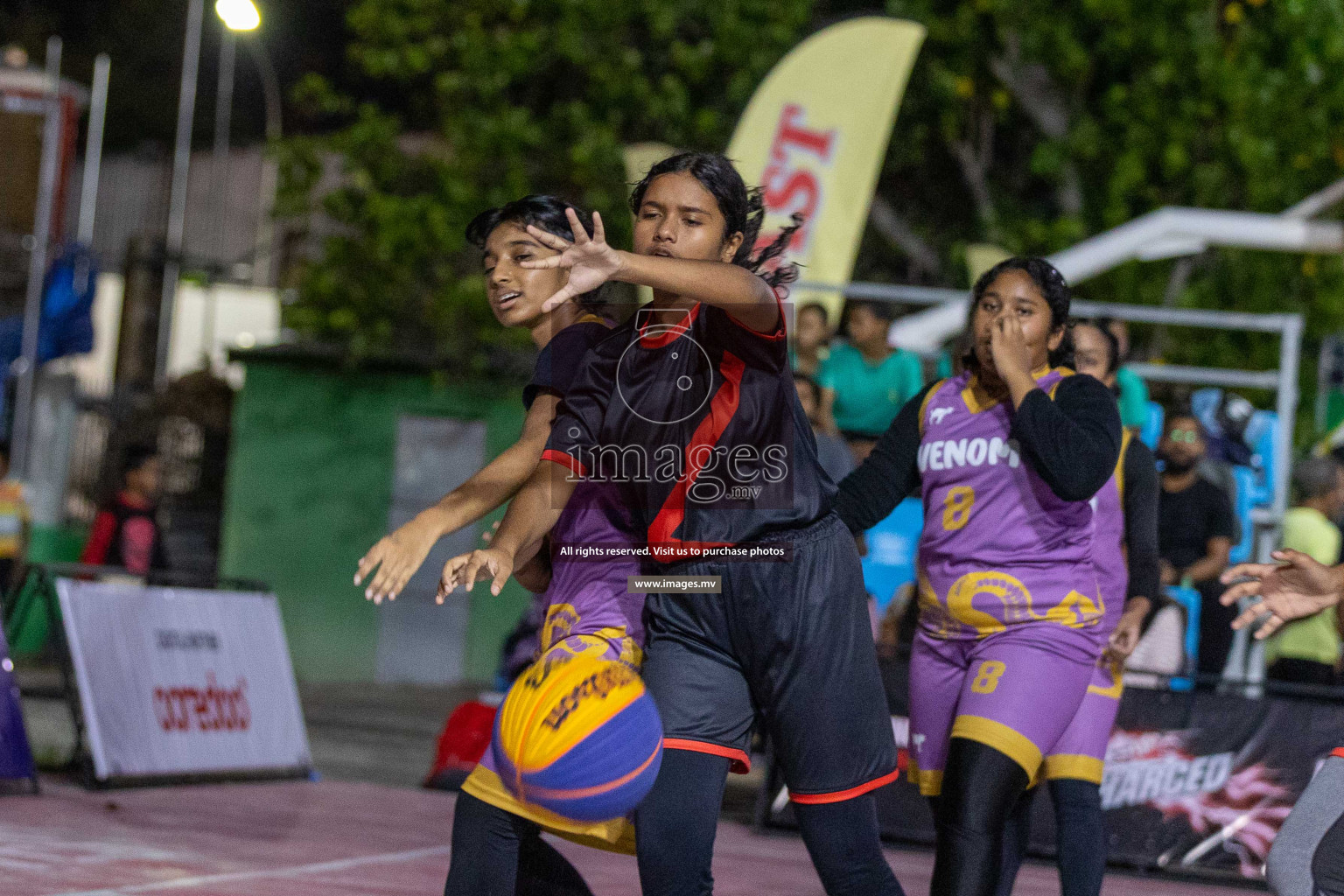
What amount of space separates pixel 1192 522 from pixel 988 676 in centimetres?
442

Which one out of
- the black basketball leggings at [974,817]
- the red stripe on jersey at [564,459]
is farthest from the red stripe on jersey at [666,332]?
the black basketball leggings at [974,817]

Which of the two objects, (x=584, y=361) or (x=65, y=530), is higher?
(x=584, y=361)

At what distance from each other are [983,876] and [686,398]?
141cm

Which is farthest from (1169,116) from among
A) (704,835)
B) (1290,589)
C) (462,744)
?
(704,835)

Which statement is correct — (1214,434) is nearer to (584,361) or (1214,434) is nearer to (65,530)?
(584,361)

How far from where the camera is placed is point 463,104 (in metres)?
14.6

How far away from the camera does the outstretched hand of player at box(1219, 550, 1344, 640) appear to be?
133 inches

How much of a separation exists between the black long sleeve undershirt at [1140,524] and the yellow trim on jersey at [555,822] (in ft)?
7.35

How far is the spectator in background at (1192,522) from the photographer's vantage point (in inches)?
306

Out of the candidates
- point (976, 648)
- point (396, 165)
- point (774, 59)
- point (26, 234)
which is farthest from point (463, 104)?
point (976, 648)

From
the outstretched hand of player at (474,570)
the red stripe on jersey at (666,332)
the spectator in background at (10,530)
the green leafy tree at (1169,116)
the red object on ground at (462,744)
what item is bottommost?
the red object on ground at (462,744)

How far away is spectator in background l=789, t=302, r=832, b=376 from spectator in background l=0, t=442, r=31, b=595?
217 inches

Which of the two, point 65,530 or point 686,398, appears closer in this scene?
point 686,398

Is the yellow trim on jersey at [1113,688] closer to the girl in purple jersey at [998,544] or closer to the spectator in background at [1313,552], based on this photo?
the girl in purple jersey at [998,544]
